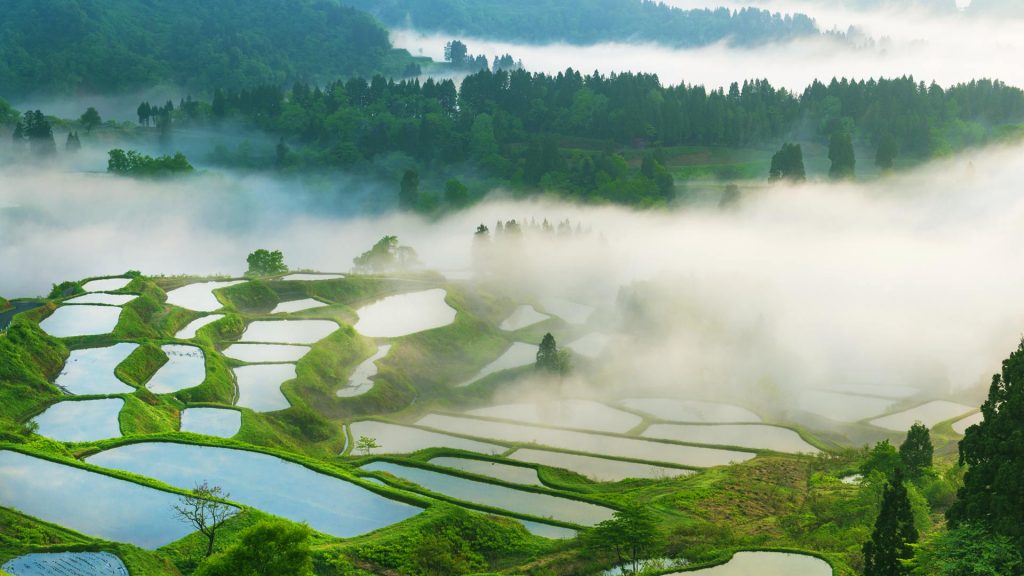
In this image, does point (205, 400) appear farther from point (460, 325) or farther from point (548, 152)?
point (548, 152)

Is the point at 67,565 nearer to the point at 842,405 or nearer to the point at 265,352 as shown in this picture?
the point at 265,352

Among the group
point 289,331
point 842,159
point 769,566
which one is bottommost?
point 769,566

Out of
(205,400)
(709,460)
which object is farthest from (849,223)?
(205,400)

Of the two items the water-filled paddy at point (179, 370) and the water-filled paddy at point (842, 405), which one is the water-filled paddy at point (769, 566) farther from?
the water-filled paddy at point (842, 405)

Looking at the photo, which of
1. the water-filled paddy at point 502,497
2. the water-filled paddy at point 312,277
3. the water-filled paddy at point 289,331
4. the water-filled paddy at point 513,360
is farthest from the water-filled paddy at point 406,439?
Answer: the water-filled paddy at point 312,277

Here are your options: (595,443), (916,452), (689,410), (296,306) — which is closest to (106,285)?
(296,306)

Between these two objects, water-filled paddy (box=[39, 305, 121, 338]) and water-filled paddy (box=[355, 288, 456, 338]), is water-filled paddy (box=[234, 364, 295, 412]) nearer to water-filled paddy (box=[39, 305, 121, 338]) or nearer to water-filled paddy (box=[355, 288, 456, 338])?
water-filled paddy (box=[39, 305, 121, 338])

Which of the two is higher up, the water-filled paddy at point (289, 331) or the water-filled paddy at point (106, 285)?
the water-filled paddy at point (106, 285)
